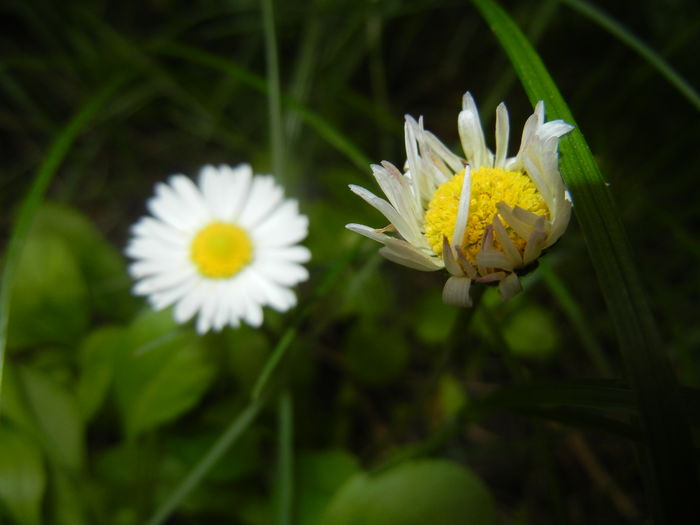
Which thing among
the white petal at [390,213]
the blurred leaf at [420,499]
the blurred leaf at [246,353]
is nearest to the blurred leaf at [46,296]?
the blurred leaf at [246,353]

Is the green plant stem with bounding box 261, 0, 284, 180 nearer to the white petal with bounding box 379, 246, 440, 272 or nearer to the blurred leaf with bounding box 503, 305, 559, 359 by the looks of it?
the white petal with bounding box 379, 246, 440, 272

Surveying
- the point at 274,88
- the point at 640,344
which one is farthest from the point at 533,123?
the point at 274,88

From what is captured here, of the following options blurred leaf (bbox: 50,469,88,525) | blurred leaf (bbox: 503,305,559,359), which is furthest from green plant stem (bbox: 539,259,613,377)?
blurred leaf (bbox: 50,469,88,525)

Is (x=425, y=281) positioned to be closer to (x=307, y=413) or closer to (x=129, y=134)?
(x=307, y=413)

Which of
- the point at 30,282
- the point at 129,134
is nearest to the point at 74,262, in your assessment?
the point at 30,282

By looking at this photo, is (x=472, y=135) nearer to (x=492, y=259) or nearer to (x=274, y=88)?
(x=492, y=259)

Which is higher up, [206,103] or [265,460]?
[206,103]
